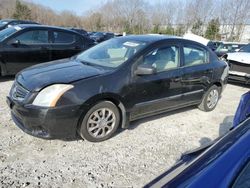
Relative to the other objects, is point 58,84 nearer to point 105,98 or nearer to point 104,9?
point 105,98

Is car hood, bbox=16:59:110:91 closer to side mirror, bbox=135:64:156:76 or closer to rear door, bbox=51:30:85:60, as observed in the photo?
side mirror, bbox=135:64:156:76

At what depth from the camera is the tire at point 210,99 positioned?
5177 mm

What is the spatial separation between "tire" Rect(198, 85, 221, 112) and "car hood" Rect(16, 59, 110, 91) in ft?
8.13

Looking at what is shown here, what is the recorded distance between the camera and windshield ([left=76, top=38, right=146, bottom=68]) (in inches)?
156

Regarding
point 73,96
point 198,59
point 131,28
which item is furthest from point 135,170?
point 131,28

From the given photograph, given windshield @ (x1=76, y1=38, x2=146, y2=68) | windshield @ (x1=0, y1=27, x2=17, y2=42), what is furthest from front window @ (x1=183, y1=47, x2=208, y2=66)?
windshield @ (x1=0, y1=27, x2=17, y2=42)

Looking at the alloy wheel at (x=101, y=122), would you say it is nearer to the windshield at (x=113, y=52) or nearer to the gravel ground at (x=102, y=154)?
the gravel ground at (x=102, y=154)

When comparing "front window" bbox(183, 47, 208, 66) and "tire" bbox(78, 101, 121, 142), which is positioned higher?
"front window" bbox(183, 47, 208, 66)

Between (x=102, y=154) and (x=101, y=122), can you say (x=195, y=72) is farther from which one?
(x=102, y=154)

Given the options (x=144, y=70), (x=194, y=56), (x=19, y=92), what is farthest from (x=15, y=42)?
(x=194, y=56)

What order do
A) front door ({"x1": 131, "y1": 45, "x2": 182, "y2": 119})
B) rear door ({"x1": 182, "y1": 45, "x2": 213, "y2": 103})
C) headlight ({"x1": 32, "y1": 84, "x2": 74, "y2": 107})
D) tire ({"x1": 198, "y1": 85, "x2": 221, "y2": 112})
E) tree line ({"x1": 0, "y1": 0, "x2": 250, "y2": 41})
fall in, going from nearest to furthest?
headlight ({"x1": 32, "y1": 84, "x2": 74, "y2": 107})
front door ({"x1": 131, "y1": 45, "x2": 182, "y2": 119})
rear door ({"x1": 182, "y1": 45, "x2": 213, "y2": 103})
tire ({"x1": 198, "y1": 85, "x2": 221, "y2": 112})
tree line ({"x1": 0, "y1": 0, "x2": 250, "y2": 41})

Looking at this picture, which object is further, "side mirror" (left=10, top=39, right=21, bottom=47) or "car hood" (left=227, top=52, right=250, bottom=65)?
"car hood" (left=227, top=52, right=250, bottom=65)

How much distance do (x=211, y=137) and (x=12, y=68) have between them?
5112 mm

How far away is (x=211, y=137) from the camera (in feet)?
13.6
